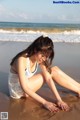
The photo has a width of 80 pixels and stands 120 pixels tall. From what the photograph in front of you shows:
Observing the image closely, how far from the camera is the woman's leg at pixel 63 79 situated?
4.26 metres

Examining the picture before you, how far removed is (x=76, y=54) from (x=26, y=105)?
4.49 meters

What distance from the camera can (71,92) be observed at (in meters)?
4.74

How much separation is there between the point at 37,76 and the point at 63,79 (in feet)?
1.30

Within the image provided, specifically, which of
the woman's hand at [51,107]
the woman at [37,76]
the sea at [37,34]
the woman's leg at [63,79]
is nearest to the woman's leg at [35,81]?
the woman at [37,76]

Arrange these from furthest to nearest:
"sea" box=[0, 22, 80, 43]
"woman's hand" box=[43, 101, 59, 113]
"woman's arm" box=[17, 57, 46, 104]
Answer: "sea" box=[0, 22, 80, 43]
"woman's arm" box=[17, 57, 46, 104]
"woman's hand" box=[43, 101, 59, 113]

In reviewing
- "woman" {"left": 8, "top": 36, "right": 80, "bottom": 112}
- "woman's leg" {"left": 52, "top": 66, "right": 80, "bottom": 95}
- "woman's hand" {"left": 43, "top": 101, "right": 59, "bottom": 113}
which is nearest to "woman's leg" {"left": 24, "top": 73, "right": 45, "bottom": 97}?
"woman" {"left": 8, "top": 36, "right": 80, "bottom": 112}

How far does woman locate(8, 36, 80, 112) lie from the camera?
12.7 feet

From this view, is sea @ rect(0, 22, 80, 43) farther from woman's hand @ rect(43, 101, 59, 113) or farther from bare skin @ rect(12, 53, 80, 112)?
woman's hand @ rect(43, 101, 59, 113)

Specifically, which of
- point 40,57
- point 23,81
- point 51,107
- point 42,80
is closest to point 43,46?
point 40,57

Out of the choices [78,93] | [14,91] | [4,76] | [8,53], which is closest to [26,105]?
[14,91]

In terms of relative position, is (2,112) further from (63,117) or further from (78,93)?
(78,93)

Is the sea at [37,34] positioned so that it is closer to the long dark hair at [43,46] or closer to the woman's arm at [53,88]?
the long dark hair at [43,46]

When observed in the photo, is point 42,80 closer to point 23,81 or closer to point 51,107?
point 23,81

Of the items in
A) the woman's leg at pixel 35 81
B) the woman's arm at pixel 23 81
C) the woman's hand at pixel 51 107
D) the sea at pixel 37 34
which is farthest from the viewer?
the sea at pixel 37 34
